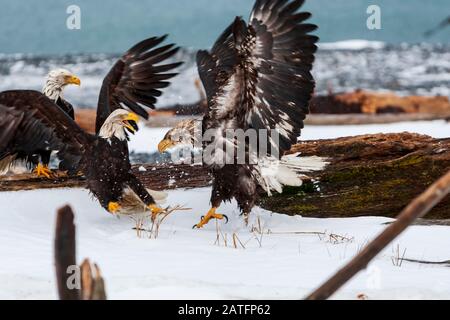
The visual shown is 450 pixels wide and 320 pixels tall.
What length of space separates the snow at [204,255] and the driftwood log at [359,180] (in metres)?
0.20

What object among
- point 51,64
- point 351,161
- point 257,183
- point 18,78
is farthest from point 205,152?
point 51,64

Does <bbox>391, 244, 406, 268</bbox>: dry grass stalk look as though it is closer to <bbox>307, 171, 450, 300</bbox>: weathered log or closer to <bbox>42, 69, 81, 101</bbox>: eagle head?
<bbox>307, 171, 450, 300</bbox>: weathered log

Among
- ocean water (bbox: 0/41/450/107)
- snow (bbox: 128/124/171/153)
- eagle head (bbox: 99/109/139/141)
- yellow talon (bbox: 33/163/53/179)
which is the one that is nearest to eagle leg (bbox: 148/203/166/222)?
eagle head (bbox: 99/109/139/141)

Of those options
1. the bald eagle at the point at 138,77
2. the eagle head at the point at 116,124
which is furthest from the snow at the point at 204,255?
the bald eagle at the point at 138,77

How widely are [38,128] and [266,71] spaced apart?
59.5 inches

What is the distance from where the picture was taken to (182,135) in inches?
235

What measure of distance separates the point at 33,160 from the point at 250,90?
7.59 ft

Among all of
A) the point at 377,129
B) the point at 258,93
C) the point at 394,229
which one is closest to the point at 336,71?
the point at 377,129

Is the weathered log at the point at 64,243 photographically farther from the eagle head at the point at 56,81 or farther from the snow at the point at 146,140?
the snow at the point at 146,140

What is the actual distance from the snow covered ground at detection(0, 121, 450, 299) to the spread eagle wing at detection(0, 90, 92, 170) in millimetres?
477

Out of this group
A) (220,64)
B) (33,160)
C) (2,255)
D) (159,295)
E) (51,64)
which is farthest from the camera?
(51,64)

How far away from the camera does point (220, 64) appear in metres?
5.34

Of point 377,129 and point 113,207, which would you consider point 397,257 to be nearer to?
point 113,207

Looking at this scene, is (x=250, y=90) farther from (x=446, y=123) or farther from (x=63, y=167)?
(x=446, y=123)
